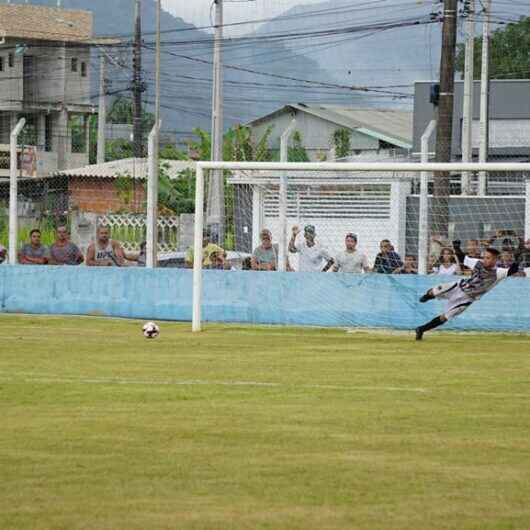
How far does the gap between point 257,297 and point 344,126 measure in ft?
212

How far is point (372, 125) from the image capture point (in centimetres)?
8712

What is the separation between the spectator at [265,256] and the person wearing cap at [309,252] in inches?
12.2

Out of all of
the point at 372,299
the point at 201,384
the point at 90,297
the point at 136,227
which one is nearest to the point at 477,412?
the point at 201,384

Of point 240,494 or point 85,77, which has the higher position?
point 85,77

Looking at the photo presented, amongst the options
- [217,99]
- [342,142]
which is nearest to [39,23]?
[342,142]

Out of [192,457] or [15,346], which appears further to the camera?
[15,346]

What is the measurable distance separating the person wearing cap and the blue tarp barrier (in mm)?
694

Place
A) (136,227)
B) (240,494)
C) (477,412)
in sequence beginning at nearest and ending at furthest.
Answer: (240,494) → (477,412) → (136,227)

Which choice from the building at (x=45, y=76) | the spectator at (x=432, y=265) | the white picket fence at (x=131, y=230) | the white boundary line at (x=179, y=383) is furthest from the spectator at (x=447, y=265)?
the building at (x=45, y=76)

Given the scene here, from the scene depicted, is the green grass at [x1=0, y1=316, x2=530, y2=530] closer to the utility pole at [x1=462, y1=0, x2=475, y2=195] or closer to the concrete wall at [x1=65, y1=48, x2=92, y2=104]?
the utility pole at [x1=462, y1=0, x2=475, y2=195]

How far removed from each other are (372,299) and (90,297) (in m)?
4.88

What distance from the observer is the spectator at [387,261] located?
23.4 meters

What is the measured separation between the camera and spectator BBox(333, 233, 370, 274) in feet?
77.4

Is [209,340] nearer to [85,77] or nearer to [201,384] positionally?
[201,384]
